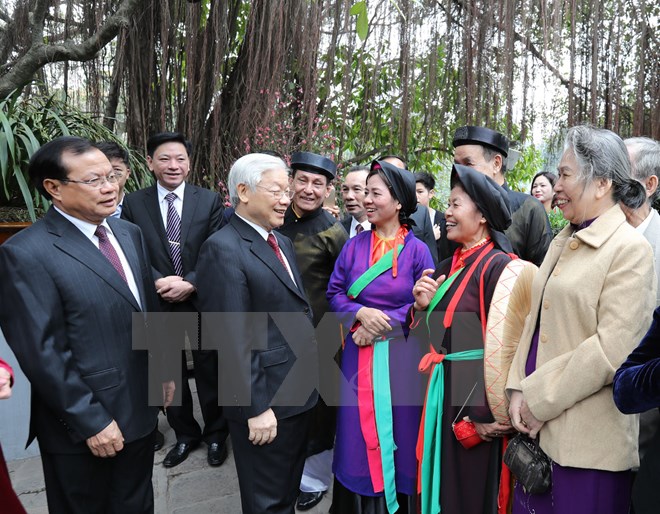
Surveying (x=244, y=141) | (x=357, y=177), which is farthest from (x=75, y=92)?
(x=357, y=177)

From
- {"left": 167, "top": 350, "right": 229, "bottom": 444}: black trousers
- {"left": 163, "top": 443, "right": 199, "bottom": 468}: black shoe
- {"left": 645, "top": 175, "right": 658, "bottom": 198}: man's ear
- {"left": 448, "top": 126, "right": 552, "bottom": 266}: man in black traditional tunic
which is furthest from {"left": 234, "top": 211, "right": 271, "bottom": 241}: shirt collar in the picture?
{"left": 163, "top": 443, "right": 199, "bottom": 468}: black shoe

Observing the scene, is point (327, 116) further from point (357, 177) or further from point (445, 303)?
point (445, 303)

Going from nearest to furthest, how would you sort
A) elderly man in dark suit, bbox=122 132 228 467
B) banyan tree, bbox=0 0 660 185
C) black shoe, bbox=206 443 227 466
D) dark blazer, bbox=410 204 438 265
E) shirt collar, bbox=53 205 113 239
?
shirt collar, bbox=53 205 113 239 < elderly man in dark suit, bbox=122 132 228 467 < black shoe, bbox=206 443 227 466 < dark blazer, bbox=410 204 438 265 < banyan tree, bbox=0 0 660 185

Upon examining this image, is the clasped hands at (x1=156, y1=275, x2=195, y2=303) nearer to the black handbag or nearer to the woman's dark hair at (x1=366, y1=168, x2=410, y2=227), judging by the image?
the woman's dark hair at (x1=366, y1=168, x2=410, y2=227)

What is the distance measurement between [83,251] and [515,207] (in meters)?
1.92

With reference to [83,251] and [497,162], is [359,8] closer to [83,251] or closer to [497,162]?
[83,251]

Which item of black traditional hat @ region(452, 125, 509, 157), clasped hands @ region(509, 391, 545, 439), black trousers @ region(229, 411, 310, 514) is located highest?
black traditional hat @ region(452, 125, 509, 157)

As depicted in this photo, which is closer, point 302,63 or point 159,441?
point 159,441

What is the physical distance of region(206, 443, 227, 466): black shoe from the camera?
2814 mm

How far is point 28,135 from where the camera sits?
9.26ft

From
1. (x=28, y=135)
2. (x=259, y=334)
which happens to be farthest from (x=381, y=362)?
(x=28, y=135)

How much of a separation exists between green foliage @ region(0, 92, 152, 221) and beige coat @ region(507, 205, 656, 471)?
8.78 ft

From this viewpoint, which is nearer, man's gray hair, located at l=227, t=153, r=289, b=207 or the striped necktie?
man's gray hair, located at l=227, t=153, r=289, b=207

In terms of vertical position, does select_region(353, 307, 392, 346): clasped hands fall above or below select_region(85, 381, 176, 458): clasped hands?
above
